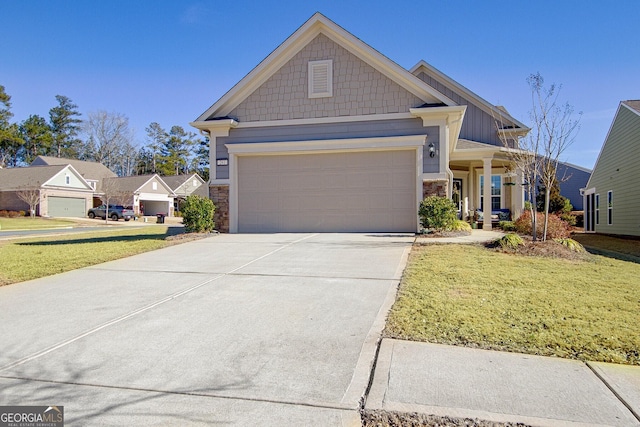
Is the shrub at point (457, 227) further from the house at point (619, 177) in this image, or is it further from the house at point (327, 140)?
the house at point (619, 177)

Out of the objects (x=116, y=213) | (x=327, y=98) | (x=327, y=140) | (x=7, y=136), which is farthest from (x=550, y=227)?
(x=7, y=136)

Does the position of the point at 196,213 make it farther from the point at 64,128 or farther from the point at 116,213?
the point at 64,128

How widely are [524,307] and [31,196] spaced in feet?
137

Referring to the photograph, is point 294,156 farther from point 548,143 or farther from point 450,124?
point 548,143

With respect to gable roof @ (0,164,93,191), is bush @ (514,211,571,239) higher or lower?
lower

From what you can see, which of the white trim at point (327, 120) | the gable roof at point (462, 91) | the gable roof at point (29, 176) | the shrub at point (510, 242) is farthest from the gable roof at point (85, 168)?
the shrub at point (510, 242)

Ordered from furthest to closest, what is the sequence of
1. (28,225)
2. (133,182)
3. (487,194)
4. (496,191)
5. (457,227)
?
(133,182), (28,225), (496,191), (487,194), (457,227)

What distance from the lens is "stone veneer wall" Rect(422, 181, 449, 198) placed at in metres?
12.0

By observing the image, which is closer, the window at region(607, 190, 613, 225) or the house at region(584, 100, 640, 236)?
the house at region(584, 100, 640, 236)

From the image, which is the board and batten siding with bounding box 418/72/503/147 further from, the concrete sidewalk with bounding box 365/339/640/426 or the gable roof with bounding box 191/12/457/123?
the concrete sidewalk with bounding box 365/339/640/426

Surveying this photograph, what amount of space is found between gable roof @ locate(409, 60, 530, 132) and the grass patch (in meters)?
12.4

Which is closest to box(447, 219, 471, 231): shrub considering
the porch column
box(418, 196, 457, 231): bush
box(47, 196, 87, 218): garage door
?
box(418, 196, 457, 231): bush

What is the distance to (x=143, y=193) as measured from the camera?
149 ft

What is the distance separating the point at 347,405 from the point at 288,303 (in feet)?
8.04
